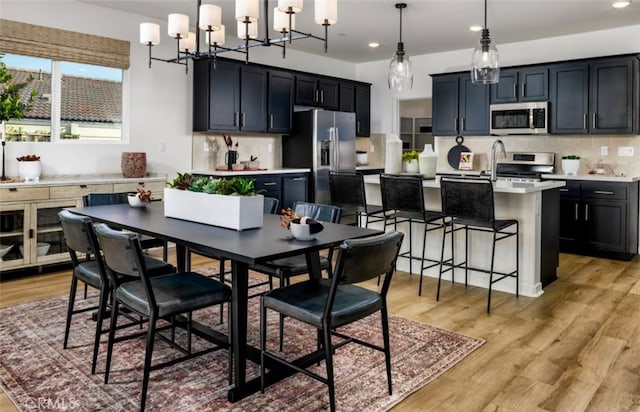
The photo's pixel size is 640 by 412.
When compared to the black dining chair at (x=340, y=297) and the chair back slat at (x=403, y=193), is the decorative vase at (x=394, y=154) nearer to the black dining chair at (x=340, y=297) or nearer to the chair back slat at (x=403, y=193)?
the chair back slat at (x=403, y=193)

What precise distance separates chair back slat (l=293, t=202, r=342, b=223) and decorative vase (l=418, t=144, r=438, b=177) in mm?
1871

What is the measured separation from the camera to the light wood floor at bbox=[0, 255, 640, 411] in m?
2.40

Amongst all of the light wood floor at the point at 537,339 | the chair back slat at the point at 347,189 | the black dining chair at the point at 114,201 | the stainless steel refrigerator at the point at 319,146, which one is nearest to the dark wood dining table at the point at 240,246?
the black dining chair at the point at 114,201

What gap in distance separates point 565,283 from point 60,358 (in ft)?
13.3

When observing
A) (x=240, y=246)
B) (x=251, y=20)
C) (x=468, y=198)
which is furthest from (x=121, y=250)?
(x=468, y=198)

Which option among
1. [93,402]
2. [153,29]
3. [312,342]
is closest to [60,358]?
[93,402]

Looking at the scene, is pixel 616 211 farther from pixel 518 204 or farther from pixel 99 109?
pixel 99 109

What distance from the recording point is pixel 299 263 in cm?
305

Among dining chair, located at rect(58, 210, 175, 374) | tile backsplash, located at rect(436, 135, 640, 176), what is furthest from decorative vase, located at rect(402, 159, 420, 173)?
dining chair, located at rect(58, 210, 175, 374)

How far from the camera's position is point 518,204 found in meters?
4.15

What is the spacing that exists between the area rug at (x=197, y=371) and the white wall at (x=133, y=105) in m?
2.12

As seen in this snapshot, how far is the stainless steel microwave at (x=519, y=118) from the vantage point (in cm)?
624

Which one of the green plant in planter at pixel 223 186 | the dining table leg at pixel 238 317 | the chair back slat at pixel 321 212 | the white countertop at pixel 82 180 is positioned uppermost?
the white countertop at pixel 82 180

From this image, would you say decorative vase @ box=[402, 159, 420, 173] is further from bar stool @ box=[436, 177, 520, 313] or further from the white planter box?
the white planter box
